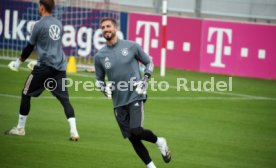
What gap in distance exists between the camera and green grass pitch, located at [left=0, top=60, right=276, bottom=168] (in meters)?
12.8

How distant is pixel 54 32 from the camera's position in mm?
14289

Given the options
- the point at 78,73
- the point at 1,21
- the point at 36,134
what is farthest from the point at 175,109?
the point at 1,21

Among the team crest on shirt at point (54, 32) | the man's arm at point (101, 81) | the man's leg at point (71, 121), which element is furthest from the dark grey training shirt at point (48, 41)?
the man's arm at point (101, 81)

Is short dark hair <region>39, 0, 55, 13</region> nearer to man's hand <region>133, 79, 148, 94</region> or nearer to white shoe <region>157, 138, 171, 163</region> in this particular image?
man's hand <region>133, 79, 148, 94</region>

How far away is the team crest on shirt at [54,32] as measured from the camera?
1424cm

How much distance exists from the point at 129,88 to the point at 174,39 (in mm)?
15530

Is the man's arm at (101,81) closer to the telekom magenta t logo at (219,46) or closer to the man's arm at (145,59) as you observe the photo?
the man's arm at (145,59)

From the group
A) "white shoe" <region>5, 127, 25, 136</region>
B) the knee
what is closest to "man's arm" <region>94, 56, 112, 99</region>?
the knee

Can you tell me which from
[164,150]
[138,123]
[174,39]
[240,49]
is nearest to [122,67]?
[138,123]

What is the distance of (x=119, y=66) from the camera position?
11859 millimetres

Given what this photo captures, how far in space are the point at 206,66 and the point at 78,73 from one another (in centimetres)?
428

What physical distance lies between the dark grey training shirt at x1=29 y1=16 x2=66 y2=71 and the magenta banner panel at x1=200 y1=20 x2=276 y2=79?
39.7ft

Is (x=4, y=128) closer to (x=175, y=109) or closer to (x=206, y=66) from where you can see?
(x=175, y=109)

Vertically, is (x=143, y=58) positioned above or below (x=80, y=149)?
above
